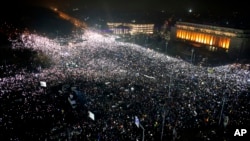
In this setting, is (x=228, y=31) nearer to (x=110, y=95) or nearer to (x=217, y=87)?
(x=217, y=87)

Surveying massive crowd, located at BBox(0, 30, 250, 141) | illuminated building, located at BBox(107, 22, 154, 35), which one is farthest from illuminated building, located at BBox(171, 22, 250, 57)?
illuminated building, located at BBox(107, 22, 154, 35)

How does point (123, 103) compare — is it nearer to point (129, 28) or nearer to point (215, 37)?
point (215, 37)

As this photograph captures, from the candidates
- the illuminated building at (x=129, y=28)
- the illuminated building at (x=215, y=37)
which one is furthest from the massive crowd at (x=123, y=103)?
the illuminated building at (x=129, y=28)

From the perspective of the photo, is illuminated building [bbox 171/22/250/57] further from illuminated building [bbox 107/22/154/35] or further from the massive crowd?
illuminated building [bbox 107/22/154/35]

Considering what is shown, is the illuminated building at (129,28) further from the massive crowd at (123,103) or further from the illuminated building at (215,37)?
the massive crowd at (123,103)

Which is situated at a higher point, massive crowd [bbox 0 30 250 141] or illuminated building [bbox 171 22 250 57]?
illuminated building [bbox 171 22 250 57]

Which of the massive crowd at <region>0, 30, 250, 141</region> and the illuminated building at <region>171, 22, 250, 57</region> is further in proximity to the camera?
the illuminated building at <region>171, 22, 250, 57</region>
